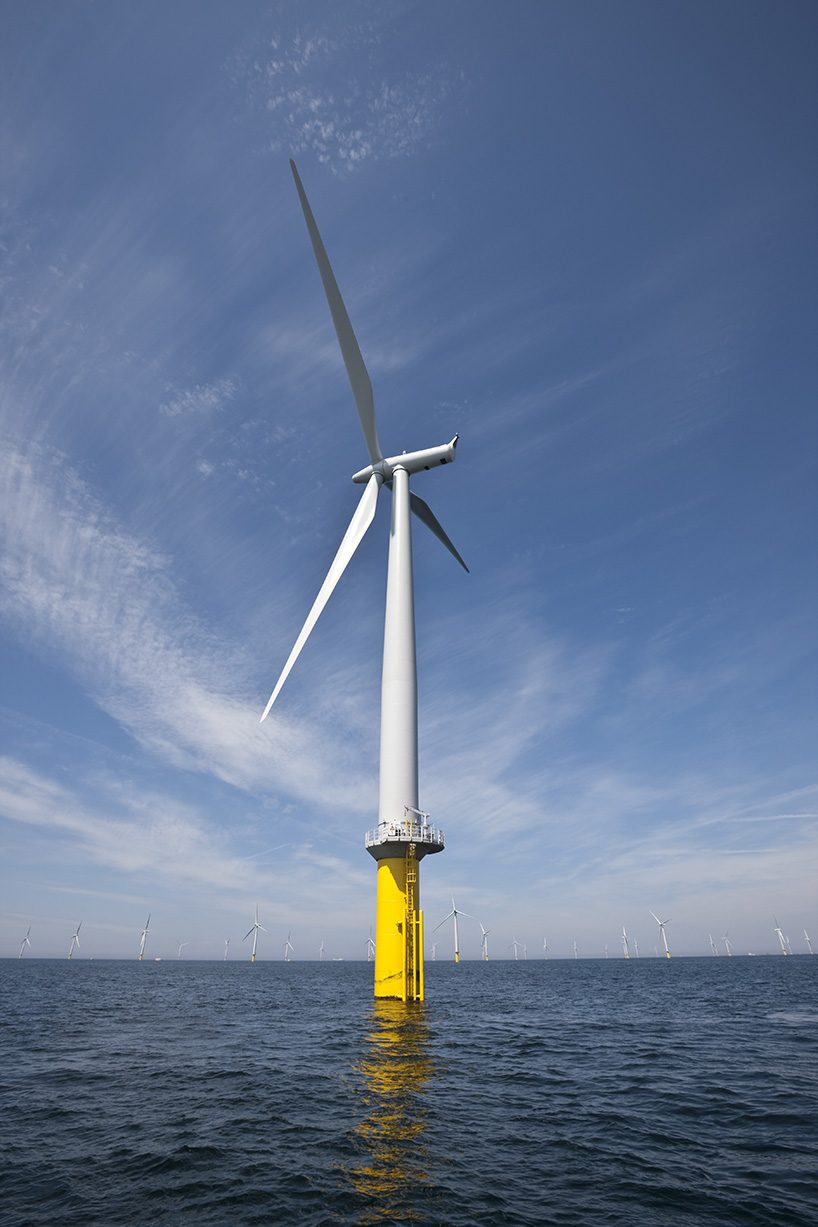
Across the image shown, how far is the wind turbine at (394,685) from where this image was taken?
39.8 m

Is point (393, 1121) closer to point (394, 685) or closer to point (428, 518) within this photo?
point (394, 685)

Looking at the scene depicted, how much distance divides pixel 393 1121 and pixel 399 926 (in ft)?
70.1

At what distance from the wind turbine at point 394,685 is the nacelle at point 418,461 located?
92 millimetres

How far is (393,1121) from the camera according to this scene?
18.3m

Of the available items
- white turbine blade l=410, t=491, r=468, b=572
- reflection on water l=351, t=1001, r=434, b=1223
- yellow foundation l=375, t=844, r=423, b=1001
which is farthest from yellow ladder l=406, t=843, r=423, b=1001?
white turbine blade l=410, t=491, r=468, b=572

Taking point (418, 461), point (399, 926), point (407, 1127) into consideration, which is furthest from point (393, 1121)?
point (418, 461)

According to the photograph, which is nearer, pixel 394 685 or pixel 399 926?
pixel 399 926

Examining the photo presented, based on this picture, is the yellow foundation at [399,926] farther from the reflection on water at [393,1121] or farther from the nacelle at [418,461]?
the nacelle at [418,461]

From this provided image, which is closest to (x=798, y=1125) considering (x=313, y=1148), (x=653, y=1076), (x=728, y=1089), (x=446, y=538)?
(x=728, y=1089)

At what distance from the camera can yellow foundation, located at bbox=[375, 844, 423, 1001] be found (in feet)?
129

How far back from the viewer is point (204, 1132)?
17.8 m

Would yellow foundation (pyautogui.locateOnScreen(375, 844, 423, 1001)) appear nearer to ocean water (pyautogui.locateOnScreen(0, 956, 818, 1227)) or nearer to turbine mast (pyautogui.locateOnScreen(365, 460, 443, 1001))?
turbine mast (pyautogui.locateOnScreen(365, 460, 443, 1001))

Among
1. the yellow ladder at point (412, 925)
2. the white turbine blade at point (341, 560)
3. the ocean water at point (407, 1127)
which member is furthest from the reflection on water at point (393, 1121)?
the white turbine blade at point (341, 560)

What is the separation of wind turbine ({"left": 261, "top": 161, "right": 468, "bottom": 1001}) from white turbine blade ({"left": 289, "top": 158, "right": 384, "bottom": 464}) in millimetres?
71
